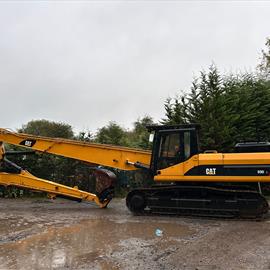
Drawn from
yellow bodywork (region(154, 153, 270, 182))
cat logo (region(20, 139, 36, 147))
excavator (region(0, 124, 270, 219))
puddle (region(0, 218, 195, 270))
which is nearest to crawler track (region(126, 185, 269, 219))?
excavator (region(0, 124, 270, 219))

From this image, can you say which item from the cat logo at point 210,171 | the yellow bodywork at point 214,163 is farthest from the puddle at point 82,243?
the cat logo at point 210,171

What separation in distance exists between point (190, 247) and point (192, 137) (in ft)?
12.0

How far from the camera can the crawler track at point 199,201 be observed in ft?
29.6

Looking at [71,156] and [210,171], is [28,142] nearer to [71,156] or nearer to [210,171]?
[71,156]

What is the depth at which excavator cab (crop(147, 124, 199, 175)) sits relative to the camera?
31.4 ft

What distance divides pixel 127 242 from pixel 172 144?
Result: 137 inches

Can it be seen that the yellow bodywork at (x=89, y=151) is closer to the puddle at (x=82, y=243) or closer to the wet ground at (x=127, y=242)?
the wet ground at (x=127, y=242)

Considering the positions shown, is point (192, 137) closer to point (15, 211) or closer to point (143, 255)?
point (143, 255)

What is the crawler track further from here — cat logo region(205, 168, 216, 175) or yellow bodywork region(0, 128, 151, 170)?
yellow bodywork region(0, 128, 151, 170)

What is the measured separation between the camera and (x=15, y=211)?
1079 cm

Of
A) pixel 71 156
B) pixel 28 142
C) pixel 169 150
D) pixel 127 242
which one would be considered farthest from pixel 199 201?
pixel 28 142

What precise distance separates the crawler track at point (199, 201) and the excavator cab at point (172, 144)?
0.66 metres

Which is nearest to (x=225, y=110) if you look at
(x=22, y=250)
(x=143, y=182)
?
(x=143, y=182)

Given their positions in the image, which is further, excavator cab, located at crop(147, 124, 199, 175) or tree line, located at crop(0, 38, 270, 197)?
tree line, located at crop(0, 38, 270, 197)
